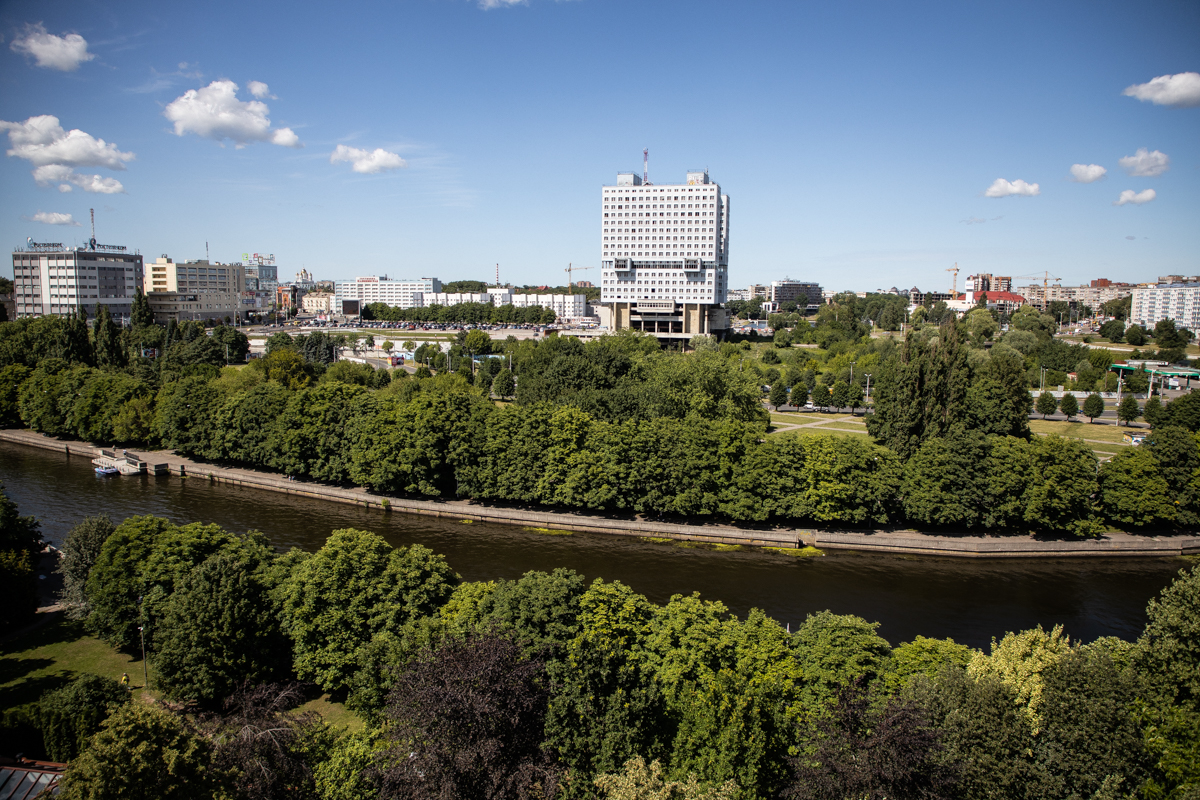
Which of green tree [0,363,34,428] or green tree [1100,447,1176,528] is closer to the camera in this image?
green tree [1100,447,1176,528]

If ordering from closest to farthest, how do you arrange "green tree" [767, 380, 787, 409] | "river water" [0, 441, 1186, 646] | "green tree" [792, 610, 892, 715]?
"green tree" [792, 610, 892, 715], "river water" [0, 441, 1186, 646], "green tree" [767, 380, 787, 409]

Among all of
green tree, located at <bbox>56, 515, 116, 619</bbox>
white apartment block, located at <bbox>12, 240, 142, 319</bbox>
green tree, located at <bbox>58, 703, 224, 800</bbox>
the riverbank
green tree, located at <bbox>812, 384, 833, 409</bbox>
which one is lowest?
the riverbank

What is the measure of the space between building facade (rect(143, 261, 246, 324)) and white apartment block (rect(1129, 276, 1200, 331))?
153 metres

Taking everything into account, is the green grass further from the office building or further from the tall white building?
the office building

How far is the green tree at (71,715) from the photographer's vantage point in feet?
43.5

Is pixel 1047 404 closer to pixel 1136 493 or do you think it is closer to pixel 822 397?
pixel 822 397

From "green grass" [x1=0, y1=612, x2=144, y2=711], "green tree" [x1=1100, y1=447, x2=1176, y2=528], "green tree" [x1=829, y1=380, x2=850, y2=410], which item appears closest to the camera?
"green grass" [x1=0, y1=612, x2=144, y2=711]

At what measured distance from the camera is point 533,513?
99.2 ft

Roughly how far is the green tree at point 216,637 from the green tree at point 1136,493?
3100 cm

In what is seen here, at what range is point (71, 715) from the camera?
13375mm

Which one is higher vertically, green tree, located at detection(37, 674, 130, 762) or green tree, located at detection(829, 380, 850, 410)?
green tree, located at detection(829, 380, 850, 410)

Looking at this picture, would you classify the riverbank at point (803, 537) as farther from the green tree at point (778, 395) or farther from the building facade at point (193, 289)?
the building facade at point (193, 289)

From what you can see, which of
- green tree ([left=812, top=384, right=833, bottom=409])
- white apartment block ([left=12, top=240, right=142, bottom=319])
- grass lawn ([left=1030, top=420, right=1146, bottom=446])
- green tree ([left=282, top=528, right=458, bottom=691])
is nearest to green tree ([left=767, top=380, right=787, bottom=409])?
green tree ([left=812, top=384, right=833, bottom=409])

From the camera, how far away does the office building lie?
106875 mm
